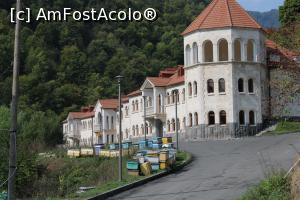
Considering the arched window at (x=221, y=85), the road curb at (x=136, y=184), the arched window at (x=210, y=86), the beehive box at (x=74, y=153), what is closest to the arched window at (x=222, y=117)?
the arched window at (x=221, y=85)

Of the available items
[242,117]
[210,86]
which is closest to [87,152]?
[210,86]

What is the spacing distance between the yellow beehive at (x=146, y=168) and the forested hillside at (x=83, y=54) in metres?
76.5

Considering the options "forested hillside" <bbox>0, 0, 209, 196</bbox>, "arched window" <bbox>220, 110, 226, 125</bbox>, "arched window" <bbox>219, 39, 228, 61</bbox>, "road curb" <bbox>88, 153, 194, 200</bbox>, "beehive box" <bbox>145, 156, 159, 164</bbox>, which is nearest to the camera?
"road curb" <bbox>88, 153, 194, 200</bbox>

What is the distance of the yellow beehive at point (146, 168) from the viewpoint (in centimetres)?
2930

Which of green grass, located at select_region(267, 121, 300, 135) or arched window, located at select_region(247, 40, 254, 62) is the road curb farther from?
arched window, located at select_region(247, 40, 254, 62)

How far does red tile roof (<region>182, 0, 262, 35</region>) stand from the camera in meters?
60.6

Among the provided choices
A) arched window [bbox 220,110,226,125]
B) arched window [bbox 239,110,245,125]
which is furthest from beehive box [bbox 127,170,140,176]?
arched window [bbox 239,110,245,125]

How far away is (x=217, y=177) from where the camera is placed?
26.9m

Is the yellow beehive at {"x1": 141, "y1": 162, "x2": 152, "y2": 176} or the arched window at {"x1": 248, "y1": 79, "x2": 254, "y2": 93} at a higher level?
the arched window at {"x1": 248, "y1": 79, "x2": 254, "y2": 93}

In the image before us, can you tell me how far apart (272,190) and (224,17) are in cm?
4489

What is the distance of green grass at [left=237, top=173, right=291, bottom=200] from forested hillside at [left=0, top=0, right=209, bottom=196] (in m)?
88.2

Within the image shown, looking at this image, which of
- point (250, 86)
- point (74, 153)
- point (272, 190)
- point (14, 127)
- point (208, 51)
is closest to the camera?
point (14, 127)

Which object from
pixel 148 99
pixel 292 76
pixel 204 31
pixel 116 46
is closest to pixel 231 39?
pixel 204 31

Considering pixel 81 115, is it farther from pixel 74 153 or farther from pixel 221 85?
pixel 74 153
